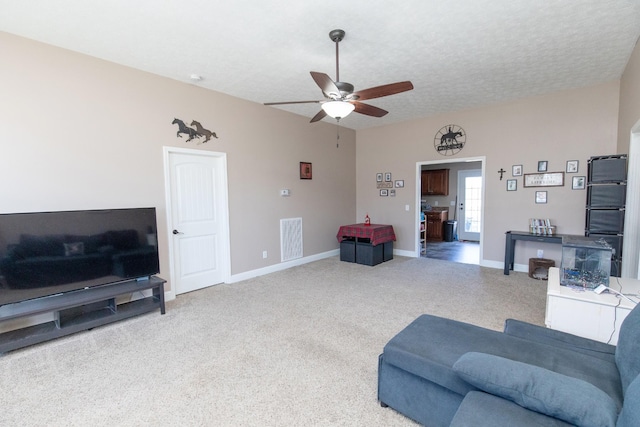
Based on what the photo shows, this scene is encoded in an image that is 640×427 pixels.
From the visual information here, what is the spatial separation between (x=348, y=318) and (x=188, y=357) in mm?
1638

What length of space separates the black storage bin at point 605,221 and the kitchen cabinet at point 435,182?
4920 millimetres

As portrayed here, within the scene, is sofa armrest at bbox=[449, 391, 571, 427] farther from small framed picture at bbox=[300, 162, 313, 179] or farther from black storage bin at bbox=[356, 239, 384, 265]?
small framed picture at bbox=[300, 162, 313, 179]

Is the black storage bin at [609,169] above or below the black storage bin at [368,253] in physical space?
above

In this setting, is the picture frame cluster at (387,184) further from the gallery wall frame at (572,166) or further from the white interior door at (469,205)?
the white interior door at (469,205)

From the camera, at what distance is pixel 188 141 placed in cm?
418

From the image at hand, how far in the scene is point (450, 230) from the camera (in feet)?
28.5

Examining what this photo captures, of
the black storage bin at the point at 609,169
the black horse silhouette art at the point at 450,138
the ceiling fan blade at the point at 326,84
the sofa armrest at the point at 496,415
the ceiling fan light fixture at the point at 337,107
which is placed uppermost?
the black horse silhouette art at the point at 450,138

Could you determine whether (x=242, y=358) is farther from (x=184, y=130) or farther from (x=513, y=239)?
(x=513, y=239)

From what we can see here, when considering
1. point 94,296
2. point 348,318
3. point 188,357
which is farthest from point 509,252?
point 94,296

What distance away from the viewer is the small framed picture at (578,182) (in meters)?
4.64

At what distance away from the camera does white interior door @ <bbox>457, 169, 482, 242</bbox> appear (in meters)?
8.66

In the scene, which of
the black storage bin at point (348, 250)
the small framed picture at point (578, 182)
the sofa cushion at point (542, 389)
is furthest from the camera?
the black storage bin at point (348, 250)

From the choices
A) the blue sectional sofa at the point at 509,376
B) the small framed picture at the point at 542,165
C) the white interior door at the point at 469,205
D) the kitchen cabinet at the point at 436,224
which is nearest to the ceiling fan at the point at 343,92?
the blue sectional sofa at the point at 509,376

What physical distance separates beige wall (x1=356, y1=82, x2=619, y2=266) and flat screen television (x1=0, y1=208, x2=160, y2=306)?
4.85 m
